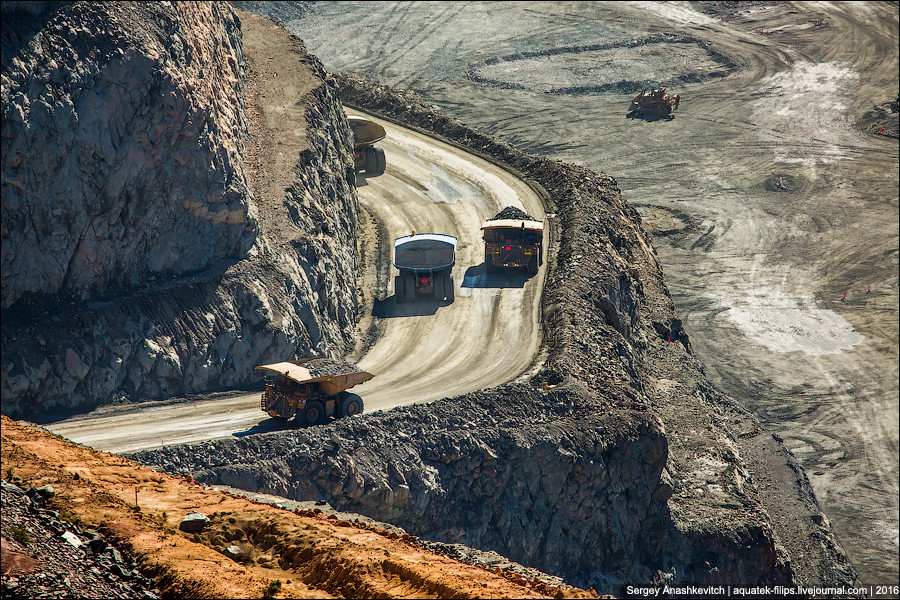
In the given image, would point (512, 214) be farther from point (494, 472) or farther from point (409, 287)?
point (494, 472)

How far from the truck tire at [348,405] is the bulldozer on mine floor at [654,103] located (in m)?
52.2

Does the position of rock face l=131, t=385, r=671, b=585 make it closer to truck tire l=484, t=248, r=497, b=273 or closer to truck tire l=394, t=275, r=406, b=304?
truck tire l=394, t=275, r=406, b=304

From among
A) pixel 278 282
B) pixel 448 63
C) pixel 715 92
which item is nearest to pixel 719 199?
pixel 715 92

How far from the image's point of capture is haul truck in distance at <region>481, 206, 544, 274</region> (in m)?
39.5

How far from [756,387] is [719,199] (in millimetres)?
21544

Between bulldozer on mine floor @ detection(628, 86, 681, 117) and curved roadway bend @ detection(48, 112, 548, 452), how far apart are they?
26.5 meters

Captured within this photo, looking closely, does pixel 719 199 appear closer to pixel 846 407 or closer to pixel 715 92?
pixel 715 92

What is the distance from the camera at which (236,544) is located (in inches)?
663

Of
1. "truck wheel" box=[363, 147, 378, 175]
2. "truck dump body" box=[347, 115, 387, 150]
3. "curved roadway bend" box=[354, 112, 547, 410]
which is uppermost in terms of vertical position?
"truck dump body" box=[347, 115, 387, 150]

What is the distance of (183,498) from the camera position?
733 inches

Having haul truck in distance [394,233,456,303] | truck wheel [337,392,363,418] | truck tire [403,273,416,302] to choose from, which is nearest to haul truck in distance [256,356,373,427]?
truck wheel [337,392,363,418]

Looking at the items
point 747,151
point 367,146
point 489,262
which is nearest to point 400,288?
point 489,262

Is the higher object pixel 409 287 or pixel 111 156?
pixel 111 156

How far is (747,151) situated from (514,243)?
37771mm
